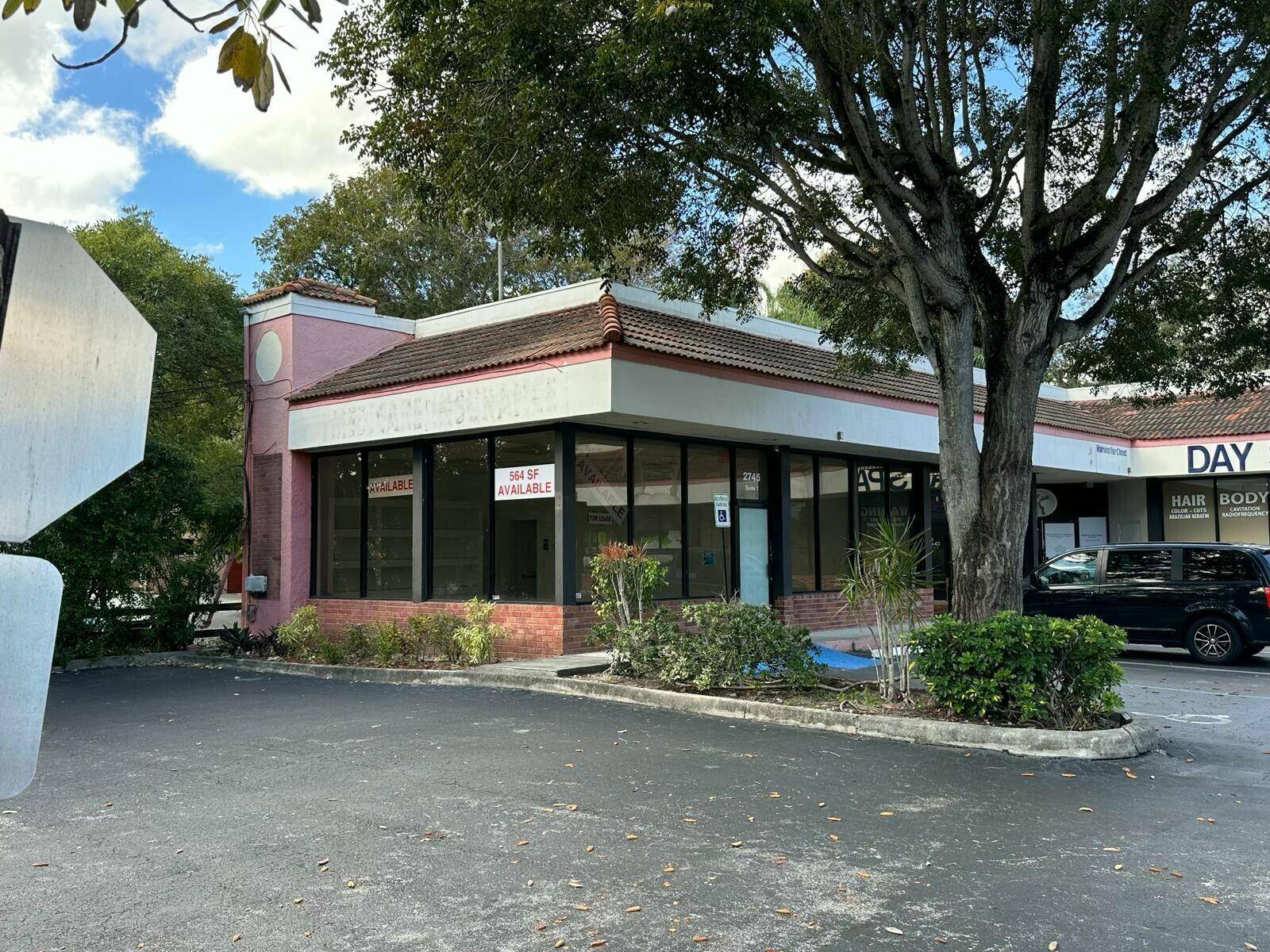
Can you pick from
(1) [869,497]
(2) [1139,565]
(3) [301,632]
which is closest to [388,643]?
(3) [301,632]

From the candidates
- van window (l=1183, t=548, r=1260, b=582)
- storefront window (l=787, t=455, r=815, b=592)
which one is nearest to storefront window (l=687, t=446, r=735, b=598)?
storefront window (l=787, t=455, r=815, b=592)

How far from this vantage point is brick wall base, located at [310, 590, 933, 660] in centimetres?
1513

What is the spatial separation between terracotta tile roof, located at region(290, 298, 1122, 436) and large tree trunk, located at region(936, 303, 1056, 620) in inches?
185

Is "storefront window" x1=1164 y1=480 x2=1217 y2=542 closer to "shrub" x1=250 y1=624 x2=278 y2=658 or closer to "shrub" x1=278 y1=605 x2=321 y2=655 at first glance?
"shrub" x1=278 y1=605 x2=321 y2=655

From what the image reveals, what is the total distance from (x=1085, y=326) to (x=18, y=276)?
39.3 feet

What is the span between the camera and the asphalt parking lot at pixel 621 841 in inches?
183

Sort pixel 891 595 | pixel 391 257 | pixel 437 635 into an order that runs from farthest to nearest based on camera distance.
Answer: pixel 391 257 < pixel 437 635 < pixel 891 595

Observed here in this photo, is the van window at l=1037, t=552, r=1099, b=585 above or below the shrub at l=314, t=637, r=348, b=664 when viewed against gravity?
above

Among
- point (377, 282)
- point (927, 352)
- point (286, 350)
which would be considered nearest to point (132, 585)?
point (286, 350)

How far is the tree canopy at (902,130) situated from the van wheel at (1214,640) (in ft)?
19.7

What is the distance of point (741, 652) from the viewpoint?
11.4 metres

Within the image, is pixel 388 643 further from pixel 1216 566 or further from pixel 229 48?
pixel 229 48

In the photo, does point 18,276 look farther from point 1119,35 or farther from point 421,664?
point 421,664

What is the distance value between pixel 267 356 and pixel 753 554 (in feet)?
32.3
